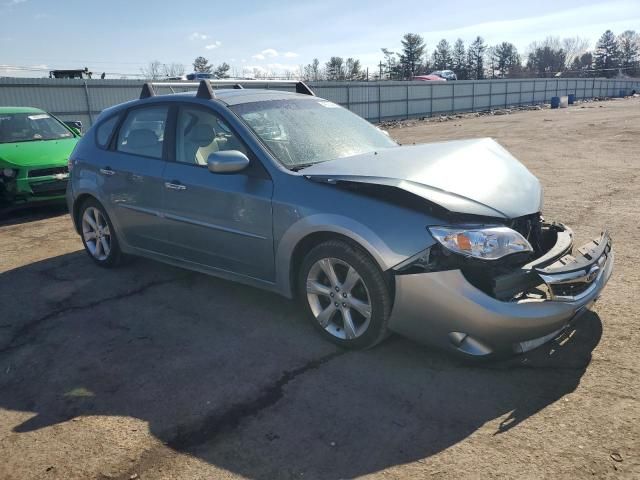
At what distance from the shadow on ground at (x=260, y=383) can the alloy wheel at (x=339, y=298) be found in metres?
0.18

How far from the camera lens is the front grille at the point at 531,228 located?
11.3 ft

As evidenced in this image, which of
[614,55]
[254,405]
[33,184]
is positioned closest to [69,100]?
[33,184]

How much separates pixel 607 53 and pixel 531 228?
11462 centimetres

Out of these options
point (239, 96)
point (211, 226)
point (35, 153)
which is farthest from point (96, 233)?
point (35, 153)

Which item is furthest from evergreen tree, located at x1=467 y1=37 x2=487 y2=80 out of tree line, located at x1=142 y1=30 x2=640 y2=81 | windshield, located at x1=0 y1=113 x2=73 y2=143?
windshield, located at x1=0 y1=113 x2=73 y2=143

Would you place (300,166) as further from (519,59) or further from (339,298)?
(519,59)

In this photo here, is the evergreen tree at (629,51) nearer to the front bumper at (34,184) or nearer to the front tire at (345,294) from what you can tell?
the front bumper at (34,184)

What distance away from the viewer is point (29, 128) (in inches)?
370

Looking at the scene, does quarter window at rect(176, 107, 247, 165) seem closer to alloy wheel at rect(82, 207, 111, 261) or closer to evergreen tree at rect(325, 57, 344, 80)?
alloy wheel at rect(82, 207, 111, 261)

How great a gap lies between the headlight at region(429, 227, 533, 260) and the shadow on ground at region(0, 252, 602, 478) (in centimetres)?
77

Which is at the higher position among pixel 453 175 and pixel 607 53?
pixel 607 53

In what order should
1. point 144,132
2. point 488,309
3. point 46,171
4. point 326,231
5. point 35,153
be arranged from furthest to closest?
1. point 35,153
2. point 46,171
3. point 144,132
4. point 326,231
5. point 488,309

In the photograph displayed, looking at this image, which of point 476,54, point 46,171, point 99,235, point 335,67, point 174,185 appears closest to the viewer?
point 174,185

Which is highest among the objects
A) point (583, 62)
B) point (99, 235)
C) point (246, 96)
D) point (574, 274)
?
point (583, 62)
